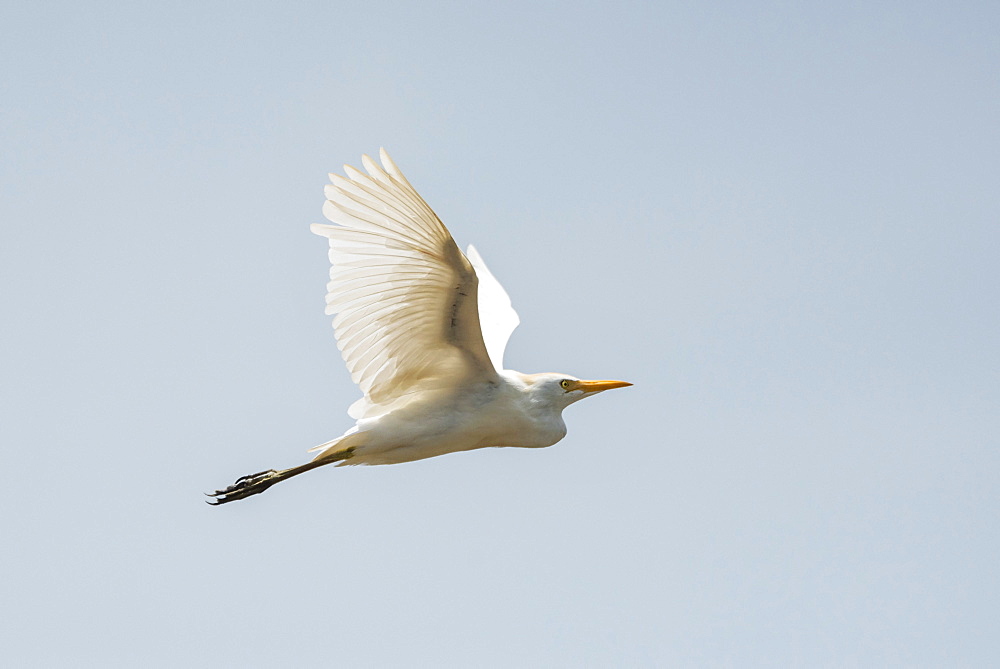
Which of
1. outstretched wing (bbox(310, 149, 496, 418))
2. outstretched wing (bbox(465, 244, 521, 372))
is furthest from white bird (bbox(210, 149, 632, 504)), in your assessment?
outstretched wing (bbox(465, 244, 521, 372))

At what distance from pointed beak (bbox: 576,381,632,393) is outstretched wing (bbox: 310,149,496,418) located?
0.98m

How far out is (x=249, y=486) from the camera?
474 inches

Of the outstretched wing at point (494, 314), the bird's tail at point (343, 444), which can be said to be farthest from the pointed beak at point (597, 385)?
the bird's tail at point (343, 444)

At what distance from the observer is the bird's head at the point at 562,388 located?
12.0 metres

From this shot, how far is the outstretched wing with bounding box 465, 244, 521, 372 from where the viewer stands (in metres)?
13.4

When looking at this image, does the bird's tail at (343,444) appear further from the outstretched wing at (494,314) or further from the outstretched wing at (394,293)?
the outstretched wing at (494,314)

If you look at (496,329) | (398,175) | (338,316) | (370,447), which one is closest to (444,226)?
(398,175)

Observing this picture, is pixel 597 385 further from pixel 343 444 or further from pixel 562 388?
pixel 343 444

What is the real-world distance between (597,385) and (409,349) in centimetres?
196

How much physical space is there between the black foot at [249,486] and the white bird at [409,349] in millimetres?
12

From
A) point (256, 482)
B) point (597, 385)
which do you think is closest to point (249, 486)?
point (256, 482)

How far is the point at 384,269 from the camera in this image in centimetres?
1099

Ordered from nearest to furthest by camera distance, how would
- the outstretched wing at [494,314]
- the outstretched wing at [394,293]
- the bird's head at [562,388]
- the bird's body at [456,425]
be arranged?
the outstretched wing at [394,293]
the bird's body at [456,425]
the bird's head at [562,388]
the outstretched wing at [494,314]

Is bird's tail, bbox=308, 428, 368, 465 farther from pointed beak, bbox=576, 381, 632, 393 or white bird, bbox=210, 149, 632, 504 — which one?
pointed beak, bbox=576, 381, 632, 393
